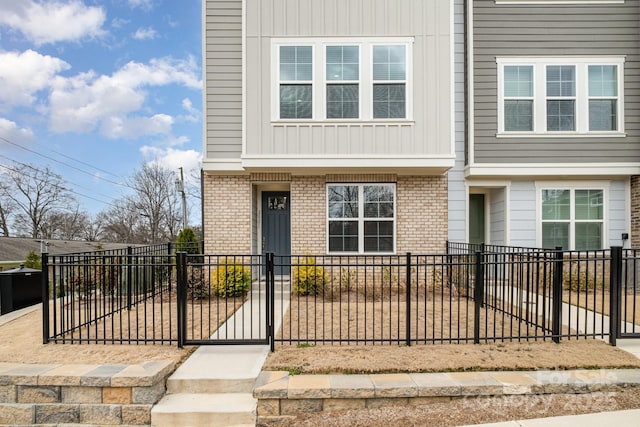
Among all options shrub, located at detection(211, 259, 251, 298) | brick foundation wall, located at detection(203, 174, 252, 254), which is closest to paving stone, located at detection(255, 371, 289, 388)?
shrub, located at detection(211, 259, 251, 298)

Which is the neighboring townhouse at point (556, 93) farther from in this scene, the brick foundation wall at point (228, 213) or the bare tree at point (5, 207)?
the bare tree at point (5, 207)

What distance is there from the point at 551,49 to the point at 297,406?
9841 mm

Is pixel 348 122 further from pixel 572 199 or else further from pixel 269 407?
pixel 572 199

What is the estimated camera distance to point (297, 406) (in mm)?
3416

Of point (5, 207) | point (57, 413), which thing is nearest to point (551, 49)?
point (57, 413)

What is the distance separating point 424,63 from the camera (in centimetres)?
777

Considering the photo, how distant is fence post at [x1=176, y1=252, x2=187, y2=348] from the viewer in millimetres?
4484

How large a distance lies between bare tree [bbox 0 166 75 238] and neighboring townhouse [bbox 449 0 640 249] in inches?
1331

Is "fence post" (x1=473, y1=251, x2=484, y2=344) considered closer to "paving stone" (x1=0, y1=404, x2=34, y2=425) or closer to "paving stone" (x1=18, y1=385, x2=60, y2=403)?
"paving stone" (x1=18, y1=385, x2=60, y2=403)

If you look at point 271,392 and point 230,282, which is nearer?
point 271,392

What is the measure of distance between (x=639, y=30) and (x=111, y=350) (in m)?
13.0

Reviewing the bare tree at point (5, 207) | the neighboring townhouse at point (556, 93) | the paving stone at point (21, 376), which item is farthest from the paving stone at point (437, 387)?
the bare tree at point (5, 207)

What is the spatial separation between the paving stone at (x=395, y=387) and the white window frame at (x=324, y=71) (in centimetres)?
567

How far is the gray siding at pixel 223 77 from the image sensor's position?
8250mm
